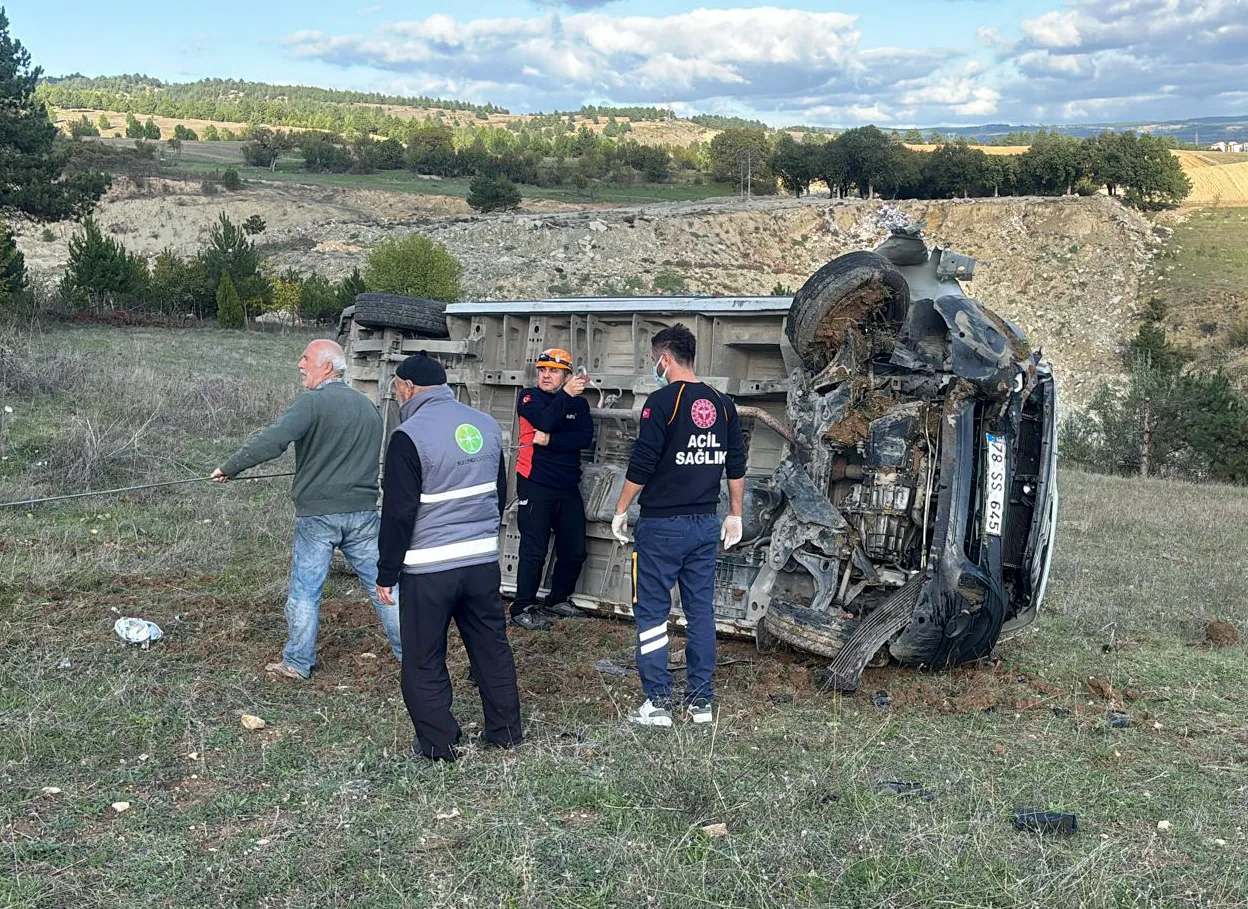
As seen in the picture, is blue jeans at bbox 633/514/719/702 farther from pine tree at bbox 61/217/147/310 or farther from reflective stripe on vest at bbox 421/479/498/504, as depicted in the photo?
pine tree at bbox 61/217/147/310

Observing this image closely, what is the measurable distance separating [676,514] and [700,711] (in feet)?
3.20

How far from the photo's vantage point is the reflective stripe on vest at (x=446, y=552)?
488 cm

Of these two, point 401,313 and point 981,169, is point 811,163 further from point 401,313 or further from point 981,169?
point 401,313

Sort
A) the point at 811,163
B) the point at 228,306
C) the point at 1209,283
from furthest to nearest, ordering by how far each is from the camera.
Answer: the point at 811,163, the point at 1209,283, the point at 228,306

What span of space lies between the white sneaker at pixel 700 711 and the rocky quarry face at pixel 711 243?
4496 cm

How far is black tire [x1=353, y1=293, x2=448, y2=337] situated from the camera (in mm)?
8914

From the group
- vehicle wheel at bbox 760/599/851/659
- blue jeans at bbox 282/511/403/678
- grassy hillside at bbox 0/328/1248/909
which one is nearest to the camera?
grassy hillside at bbox 0/328/1248/909

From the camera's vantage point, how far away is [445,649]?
4.98 metres

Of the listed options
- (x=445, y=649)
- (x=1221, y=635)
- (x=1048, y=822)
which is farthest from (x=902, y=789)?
(x=1221, y=635)

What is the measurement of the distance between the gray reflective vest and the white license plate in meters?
3.16

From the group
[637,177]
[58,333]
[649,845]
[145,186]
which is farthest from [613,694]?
[637,177]

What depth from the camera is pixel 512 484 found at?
28.1 ft

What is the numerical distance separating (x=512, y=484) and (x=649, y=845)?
4876 millimetres

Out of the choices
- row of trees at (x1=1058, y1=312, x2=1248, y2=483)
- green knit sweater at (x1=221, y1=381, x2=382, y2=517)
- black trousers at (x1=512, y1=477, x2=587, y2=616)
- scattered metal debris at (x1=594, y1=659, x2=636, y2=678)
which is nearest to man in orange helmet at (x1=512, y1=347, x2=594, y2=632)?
black trousers at (x1=512, y1=477, x2=587, y2=616)
